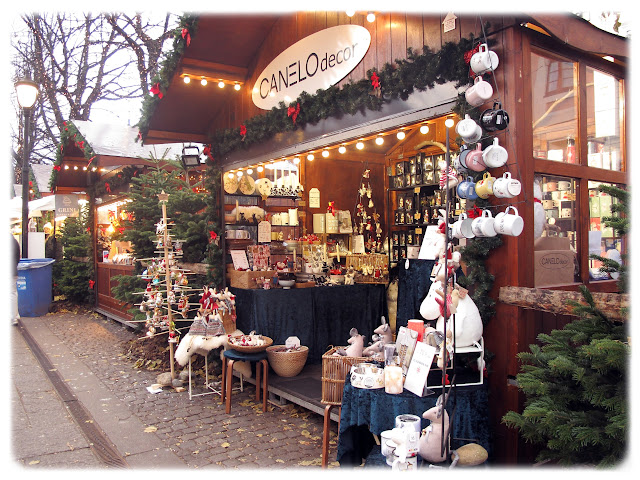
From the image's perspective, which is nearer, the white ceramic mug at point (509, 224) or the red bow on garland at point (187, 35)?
the white ceramic mug at point (509, 224)

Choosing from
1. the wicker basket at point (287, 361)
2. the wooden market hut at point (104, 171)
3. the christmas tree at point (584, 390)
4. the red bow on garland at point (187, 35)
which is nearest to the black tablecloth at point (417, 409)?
the christmas tree at point (584, 390)

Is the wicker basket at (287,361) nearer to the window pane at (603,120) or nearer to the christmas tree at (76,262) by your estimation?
the window pane at (603,120)

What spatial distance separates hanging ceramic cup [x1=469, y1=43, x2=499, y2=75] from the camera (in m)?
3.53

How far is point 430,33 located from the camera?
13.6 feet

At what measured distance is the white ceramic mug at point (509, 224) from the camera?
326 cm

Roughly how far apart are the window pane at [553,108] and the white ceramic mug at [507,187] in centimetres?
54

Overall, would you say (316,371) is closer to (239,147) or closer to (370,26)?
(239,147)

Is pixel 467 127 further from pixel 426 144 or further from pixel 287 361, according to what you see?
pixel 426 144

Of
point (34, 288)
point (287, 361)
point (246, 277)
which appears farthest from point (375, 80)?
point (34, 288)

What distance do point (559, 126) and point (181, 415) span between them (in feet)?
15.2

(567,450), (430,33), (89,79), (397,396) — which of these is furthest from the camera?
(89,79)

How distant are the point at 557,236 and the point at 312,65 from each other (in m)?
3.16

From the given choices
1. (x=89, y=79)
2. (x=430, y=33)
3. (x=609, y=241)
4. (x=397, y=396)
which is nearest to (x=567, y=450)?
(x=397, y=396)

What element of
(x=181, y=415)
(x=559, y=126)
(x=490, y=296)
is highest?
(x=559, y=126)
